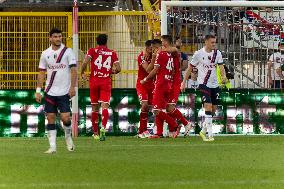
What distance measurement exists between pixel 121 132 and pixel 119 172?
11.8m

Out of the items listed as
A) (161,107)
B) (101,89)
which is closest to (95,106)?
(101,89)

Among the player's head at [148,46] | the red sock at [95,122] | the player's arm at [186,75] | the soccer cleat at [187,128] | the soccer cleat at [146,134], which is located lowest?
the soccer cleat at [146,134]

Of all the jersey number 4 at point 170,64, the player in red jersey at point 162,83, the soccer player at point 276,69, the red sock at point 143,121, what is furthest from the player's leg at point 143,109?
the soccer player at point 276,69

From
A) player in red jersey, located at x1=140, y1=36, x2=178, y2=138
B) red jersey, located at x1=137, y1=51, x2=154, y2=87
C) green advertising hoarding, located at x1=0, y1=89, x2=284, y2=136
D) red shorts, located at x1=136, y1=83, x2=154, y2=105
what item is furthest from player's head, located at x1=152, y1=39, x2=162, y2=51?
green advertising hoarding, located at x1=0, y1=89, x2=284, y2=136

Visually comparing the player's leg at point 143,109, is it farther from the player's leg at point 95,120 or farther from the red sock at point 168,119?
the player's leg at point 95,120

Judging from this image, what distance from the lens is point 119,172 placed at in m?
14.4

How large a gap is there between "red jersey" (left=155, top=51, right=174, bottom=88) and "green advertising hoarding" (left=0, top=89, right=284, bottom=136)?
206cm

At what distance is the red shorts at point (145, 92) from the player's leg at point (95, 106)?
1.32 m

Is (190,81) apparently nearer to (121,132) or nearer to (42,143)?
(121,132)

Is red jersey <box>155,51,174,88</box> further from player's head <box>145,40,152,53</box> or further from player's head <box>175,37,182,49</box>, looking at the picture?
player's head <box>175,37,182,49</box>

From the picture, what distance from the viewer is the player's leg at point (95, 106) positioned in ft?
78.0

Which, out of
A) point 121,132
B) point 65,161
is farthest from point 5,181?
point 121,132

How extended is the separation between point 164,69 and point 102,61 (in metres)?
1.51

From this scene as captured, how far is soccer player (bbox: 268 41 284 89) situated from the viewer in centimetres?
2670
